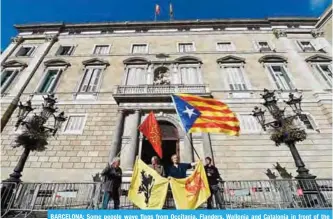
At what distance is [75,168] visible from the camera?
35.7ft

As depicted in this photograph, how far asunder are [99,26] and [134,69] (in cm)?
779

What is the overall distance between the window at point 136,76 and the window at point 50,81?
5326 millimetres

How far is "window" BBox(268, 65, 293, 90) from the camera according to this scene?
1450 centimetres

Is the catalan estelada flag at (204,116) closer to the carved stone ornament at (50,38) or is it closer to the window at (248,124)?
the window at (248,124)

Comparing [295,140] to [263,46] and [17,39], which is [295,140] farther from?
[17,39]

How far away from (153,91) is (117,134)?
3632mm

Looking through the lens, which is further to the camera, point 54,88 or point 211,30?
point 211,30

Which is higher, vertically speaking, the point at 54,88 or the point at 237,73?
the point at 237,73

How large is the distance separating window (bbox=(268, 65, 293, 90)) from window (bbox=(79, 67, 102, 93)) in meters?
12.8

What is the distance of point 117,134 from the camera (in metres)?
11.7

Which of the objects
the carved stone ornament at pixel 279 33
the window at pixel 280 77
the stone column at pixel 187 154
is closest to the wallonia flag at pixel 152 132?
the stone column at pixel 187 154

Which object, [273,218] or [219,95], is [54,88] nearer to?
[219,95]

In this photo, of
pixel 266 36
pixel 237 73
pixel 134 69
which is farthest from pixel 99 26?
pixel 266 36

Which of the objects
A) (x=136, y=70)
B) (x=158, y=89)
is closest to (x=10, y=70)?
(x=136, y=70)
